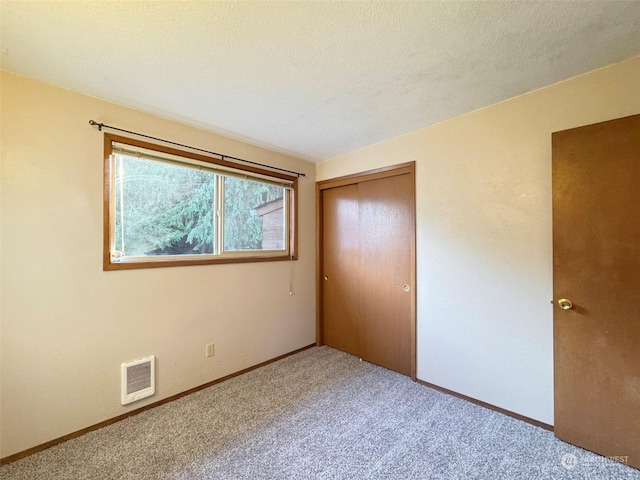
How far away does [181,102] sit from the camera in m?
1.96

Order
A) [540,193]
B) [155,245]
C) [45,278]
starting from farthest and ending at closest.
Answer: [155,245] → [540,193] → [45,278]

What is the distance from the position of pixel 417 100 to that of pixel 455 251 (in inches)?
48.1

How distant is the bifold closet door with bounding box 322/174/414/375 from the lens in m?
2.64

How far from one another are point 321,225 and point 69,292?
94.3 inches

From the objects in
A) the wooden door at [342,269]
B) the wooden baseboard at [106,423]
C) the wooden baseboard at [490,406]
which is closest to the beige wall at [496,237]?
the wooden baseboard at [490,406]

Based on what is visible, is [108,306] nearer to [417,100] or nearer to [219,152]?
[219,152]

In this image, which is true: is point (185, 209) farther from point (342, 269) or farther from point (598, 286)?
point (598, 286)

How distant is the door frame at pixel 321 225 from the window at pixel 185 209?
438 millimetres

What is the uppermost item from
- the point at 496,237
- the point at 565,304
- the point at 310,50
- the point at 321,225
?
the point at 310,50

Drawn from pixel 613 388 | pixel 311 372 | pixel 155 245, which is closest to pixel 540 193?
pixel 613 388
